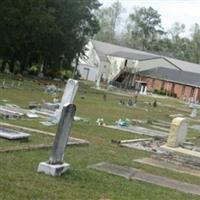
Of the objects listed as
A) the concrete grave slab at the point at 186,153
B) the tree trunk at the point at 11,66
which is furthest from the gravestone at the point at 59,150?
the tree trunk at the point at 11,66

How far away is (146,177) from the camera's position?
12.2 m

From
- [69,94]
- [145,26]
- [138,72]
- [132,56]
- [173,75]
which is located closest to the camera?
[69,94]

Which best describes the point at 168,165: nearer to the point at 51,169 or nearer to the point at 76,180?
the point at 76,180

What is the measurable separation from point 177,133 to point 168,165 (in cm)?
305

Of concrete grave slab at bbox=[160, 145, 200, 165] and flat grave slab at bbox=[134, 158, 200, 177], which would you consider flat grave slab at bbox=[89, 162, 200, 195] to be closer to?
flat grave slab at bbox=[134, 158, 200, 177]

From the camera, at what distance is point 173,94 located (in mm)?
88500

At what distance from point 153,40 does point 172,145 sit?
13159 cm

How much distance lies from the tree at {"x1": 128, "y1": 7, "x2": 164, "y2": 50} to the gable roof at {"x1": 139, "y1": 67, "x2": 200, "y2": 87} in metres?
48.2

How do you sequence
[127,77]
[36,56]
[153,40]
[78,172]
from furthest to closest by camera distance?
[153,40] → [127,77] → [36,56] → [78,172]

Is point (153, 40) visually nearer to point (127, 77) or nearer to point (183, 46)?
point (183, 46)

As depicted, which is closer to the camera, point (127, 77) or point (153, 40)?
point (127, 77)

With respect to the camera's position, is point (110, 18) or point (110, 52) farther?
point (110, 18)

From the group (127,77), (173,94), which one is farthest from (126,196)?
(127,77)

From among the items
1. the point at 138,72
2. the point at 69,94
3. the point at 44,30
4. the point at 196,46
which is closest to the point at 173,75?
the point at 138,72
